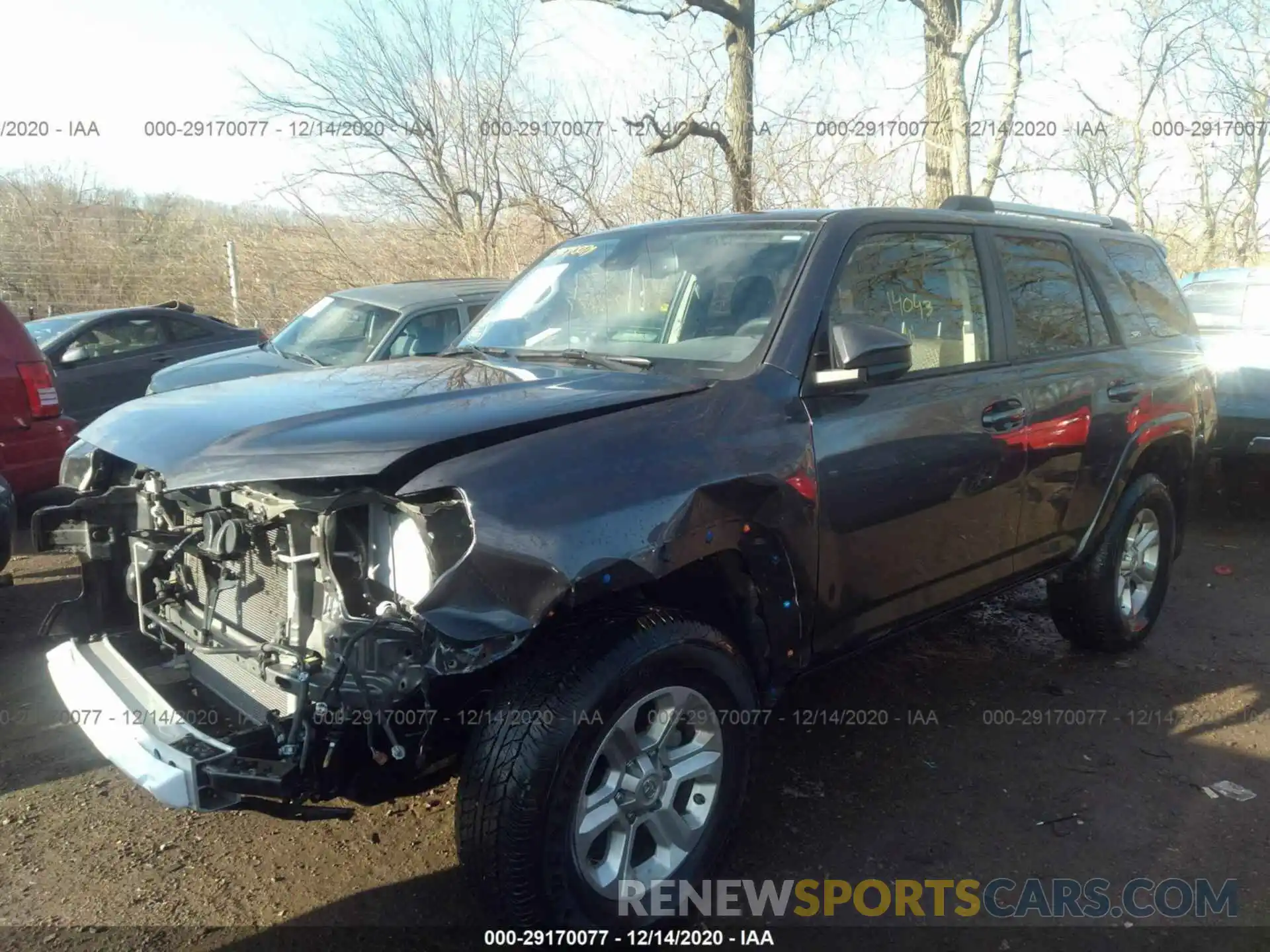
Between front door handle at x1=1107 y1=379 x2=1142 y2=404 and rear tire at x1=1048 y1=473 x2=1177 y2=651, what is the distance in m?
0.49

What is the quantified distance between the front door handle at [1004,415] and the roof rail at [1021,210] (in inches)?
34.2

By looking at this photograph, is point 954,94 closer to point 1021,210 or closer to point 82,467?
point 1021,210

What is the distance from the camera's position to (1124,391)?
4.24 metres

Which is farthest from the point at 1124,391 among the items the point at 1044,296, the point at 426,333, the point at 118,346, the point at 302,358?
the point at 118,346

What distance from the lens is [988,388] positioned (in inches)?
139

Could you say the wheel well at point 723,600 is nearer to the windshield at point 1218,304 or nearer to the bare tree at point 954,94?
the windshield at point 1218,304

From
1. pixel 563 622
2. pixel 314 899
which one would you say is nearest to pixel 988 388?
pixel 563 622

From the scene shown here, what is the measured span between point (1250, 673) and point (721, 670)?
3.32 metres

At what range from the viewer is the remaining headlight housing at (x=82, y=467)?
3.18 metres

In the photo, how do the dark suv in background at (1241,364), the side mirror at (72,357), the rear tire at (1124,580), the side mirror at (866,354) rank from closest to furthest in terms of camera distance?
the side mirror at (866,354), the rear tire at (1124,580), the dark suv in background at (1241,364), the side mirror at (72,357)

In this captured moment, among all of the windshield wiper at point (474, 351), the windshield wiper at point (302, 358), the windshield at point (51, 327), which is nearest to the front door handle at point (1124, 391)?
the windshield wiper at point (474, 351)

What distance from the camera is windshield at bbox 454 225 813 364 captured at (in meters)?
3.13

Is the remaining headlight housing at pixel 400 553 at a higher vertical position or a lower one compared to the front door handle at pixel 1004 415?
lower

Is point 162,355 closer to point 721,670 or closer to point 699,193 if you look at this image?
point 699,193
